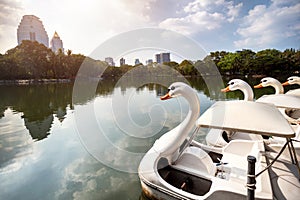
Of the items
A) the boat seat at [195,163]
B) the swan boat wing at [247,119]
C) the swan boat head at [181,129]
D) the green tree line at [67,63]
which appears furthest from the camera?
the green tree line at [67,63]

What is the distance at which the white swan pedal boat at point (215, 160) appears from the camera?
2246 mm

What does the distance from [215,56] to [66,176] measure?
1801 inches

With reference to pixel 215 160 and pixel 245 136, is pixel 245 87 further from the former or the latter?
pixel 215 160

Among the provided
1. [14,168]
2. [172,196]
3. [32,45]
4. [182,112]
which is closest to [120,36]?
[172,196]

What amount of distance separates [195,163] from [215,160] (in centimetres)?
97

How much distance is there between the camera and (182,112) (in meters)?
9.43

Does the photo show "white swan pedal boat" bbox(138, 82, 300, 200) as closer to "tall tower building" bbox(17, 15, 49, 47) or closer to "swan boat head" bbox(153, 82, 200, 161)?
"swan boat head" bbox(153, 82, 200, 161)

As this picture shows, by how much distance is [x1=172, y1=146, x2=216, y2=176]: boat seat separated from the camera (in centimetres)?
293

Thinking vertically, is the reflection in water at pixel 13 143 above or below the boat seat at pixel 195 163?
below

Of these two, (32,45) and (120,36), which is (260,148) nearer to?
(120,36)

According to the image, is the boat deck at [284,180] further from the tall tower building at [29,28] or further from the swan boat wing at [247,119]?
the tall tower building at [29,28]

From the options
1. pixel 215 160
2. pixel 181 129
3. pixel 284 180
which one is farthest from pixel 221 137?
pixel 284 180

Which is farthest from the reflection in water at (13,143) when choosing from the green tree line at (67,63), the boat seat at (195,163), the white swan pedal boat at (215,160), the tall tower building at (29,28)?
the tall tower building at (29,28)

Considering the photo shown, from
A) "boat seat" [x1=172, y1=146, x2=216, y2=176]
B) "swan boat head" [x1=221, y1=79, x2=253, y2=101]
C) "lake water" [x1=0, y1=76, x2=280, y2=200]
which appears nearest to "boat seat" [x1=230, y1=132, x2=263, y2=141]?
"swan boat head" [x1=221, y1=79, x2=253, y2=101]
